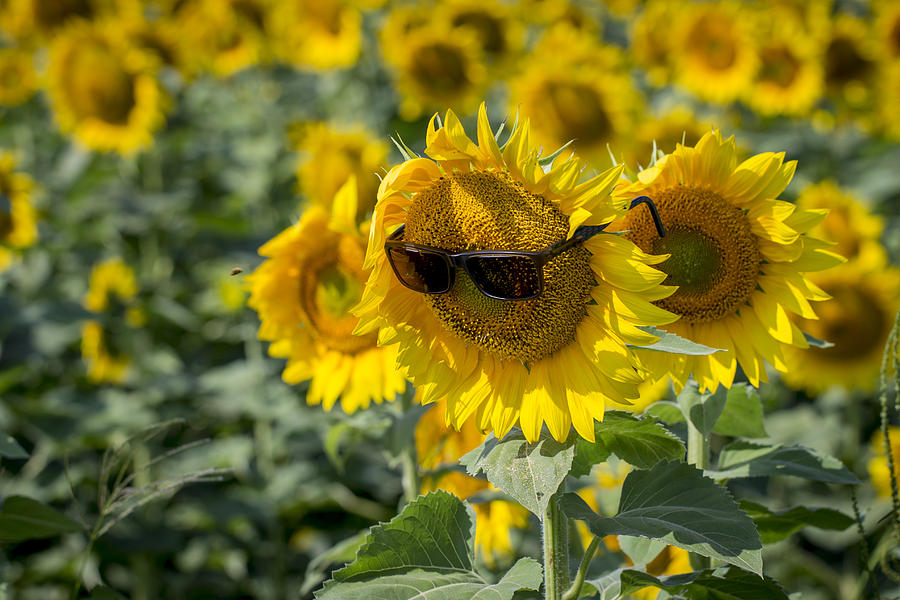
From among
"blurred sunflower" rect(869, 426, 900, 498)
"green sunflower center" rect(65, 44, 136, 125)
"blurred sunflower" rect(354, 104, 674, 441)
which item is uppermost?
"blurred sunflower" rect(354, 104, 674, 441)

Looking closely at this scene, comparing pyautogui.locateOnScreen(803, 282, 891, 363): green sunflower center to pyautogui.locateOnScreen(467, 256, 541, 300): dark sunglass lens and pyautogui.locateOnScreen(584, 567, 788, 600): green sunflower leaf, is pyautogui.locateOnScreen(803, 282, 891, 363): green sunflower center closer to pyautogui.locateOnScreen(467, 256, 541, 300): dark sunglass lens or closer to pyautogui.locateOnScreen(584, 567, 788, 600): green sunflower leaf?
pyautogui.locateOnScreen(584, 567, 788, 600): green sunflower leaf

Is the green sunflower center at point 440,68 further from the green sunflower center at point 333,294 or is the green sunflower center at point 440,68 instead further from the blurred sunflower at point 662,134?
the green sunflower center at point 333,294

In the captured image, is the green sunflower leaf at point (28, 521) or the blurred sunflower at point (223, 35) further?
the blurred sunflower at point (223, 35)

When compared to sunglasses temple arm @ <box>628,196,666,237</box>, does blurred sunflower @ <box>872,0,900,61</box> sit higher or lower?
lower

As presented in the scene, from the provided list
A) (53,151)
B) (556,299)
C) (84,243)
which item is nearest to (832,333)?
(556,299)

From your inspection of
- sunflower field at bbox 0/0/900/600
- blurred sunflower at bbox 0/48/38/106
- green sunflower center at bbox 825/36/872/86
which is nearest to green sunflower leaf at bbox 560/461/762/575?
sunflower field at bbox 0/0/900/600

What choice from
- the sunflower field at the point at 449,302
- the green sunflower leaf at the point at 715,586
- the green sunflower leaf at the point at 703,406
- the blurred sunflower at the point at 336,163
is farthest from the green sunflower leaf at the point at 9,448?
the blurred sunflower at the point at 336,163
